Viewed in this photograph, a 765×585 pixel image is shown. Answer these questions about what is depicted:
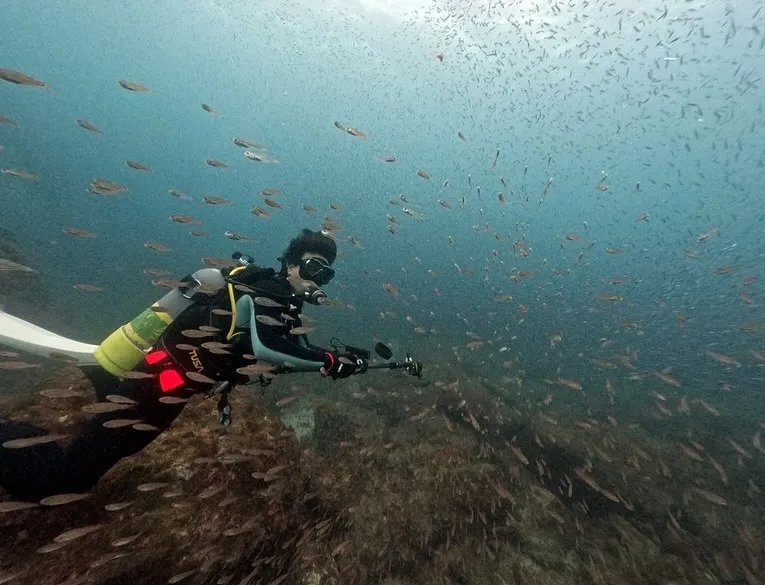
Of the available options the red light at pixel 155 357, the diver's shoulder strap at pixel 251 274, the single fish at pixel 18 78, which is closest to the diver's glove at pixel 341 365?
the diver's shoulder strap at pixel 251 274

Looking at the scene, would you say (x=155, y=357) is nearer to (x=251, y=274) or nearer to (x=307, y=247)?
(x=251, y=274)

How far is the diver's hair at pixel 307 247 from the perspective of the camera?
16.1 feet

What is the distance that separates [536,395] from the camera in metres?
18.6

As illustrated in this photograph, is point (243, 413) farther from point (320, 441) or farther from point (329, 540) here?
point (320, 441)

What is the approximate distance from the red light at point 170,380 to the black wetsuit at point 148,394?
0.05 metres

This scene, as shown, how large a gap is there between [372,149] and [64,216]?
113077 millimetres

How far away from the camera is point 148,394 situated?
153 inches

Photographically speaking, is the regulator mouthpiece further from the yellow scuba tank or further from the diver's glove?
the yellow scuba tank

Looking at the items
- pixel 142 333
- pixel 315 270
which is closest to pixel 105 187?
pixel 142 333

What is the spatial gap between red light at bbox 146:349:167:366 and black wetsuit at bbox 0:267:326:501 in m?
0.04

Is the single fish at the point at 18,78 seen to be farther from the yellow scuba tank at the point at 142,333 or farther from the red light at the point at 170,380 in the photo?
the red light at the point at 170,380

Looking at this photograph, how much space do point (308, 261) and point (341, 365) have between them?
1.35m

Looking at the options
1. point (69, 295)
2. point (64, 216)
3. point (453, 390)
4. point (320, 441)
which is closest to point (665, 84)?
point (453, 390)

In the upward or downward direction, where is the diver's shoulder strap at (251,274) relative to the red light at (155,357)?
upward
